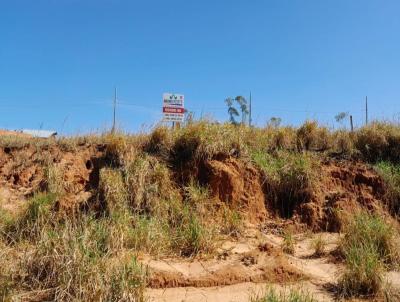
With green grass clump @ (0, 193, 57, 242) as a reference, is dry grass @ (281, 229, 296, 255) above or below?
below

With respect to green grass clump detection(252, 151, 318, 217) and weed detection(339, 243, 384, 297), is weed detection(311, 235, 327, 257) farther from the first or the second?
green grass clump detection(252, 151, 318, 217)

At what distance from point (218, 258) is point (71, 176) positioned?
3530 mm

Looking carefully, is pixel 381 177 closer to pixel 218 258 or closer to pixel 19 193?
pixel 218 258

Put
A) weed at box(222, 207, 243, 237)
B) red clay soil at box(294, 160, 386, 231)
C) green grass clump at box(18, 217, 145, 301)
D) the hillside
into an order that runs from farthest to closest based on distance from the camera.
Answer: red clay soil at box(294, 160, 386, 231), weed at box(222, 207, 243, 237), the hillside, green grass clump at box(18, 217, 145, 301)

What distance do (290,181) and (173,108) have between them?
11.3 ft

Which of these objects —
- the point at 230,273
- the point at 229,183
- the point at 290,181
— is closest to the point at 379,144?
the point at 290,181

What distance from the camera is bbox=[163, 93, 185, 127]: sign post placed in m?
9.51

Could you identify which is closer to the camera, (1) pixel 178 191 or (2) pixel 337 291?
(2) pixel 337 291

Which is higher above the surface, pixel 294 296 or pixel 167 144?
pixel 167 144

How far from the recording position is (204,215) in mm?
7230

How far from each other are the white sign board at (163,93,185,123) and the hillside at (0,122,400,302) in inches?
35.7

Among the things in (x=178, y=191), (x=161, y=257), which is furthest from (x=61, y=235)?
(x=178, y=191)

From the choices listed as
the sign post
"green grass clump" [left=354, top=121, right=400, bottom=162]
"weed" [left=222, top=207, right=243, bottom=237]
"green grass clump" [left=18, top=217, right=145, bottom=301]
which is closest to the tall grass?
"green grass clump" [left=18, top=217, right=145, bottom=301]

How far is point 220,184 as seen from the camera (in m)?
7.90
